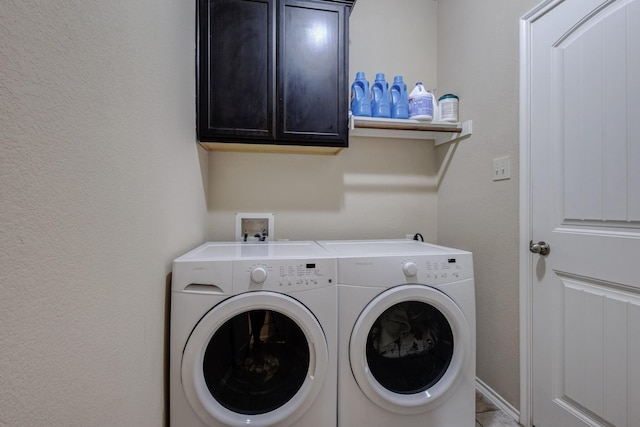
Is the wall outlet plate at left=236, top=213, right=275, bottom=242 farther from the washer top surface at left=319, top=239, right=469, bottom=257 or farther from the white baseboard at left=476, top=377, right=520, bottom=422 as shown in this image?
the white baseboard at left=476, top=377, right=520, bottom=422

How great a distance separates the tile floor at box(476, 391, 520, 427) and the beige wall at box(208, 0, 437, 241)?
1033 mm

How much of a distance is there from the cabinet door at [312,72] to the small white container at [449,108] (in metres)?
0.69

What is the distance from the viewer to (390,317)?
4.31 ft

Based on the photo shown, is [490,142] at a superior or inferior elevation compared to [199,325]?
superior

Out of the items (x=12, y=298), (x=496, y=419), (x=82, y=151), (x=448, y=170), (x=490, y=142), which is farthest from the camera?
(x=448, y=170)

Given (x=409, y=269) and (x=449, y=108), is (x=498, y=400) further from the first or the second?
(x=449, y=108)

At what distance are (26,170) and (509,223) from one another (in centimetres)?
176

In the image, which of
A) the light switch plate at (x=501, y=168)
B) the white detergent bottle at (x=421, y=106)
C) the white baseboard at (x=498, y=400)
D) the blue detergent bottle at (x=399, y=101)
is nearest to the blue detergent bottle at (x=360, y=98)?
the blue detergent bottle at (x=399, y=101)

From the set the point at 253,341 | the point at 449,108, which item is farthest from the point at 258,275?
the point at 449,108

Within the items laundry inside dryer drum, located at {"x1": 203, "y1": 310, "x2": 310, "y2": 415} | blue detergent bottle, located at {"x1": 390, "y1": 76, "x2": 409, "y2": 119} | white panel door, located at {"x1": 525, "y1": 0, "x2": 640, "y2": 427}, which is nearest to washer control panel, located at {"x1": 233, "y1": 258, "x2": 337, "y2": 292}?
laundry inside dryer drum, located at {"x1": 203, "y1": 310, "x2": 310, "y2": 415}

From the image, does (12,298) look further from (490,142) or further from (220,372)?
(490,142)

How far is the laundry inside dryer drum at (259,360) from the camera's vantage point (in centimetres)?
115

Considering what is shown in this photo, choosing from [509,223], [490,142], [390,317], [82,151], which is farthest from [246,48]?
[509,223]

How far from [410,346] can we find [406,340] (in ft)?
0.10
